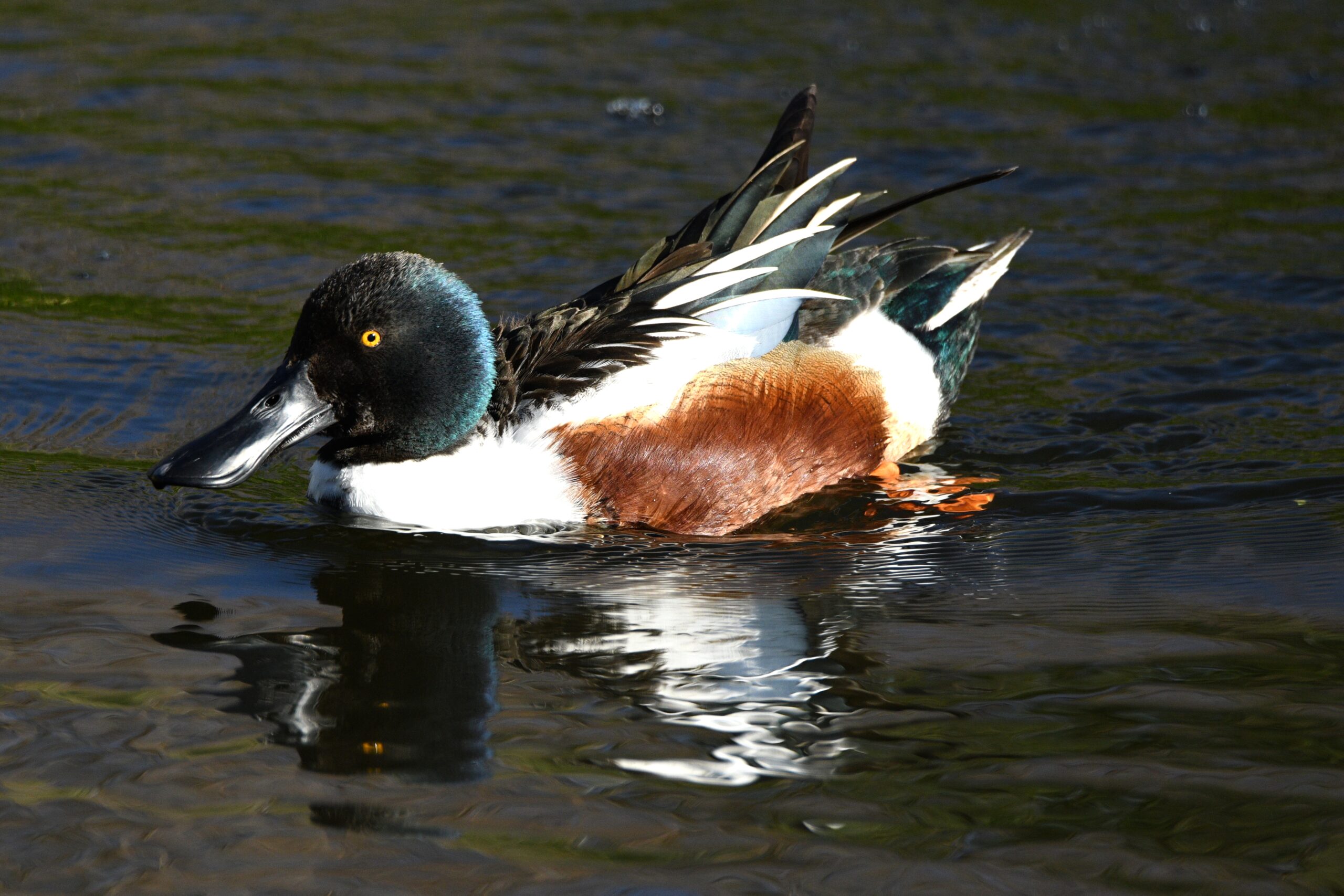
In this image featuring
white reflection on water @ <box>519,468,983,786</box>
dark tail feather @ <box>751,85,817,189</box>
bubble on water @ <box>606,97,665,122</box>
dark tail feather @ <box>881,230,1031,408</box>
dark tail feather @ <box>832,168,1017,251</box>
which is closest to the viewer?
white reflection on water @ <box>519,468,983,786</box>

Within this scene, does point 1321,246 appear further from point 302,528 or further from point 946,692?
point 302,528

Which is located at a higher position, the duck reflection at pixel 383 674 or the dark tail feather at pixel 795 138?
the dark tail feather at pixel 795 138

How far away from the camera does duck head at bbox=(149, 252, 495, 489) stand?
191 inches

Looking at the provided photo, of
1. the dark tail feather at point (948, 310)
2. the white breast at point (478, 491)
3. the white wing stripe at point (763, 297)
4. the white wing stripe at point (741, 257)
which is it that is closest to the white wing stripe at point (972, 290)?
the dark tail feather at point (948, 310)

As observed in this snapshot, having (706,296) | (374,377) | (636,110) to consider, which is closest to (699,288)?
(706,296)

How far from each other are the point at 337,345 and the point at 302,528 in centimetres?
63

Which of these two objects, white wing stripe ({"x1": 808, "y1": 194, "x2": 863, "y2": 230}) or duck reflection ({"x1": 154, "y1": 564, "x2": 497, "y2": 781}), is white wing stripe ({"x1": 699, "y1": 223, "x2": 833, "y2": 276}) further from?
duck reflection ({"x1": 154, "y1": 564, "x2": 497, "y2": 781})

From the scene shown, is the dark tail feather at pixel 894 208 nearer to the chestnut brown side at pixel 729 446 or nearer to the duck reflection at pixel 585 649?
the chestnut brown side at pixel 729 446

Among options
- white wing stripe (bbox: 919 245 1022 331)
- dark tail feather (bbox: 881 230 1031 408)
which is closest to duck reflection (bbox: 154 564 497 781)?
dark tail feather (bbox: 881 230 1031 408)

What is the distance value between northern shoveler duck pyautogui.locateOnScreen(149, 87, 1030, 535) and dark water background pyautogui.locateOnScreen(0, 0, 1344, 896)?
18cm

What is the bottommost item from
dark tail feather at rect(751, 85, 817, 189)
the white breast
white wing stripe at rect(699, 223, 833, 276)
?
the white breast

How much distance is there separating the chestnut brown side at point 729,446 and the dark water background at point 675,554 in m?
0.17

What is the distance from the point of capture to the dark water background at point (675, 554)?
330cm

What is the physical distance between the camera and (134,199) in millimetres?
8305
